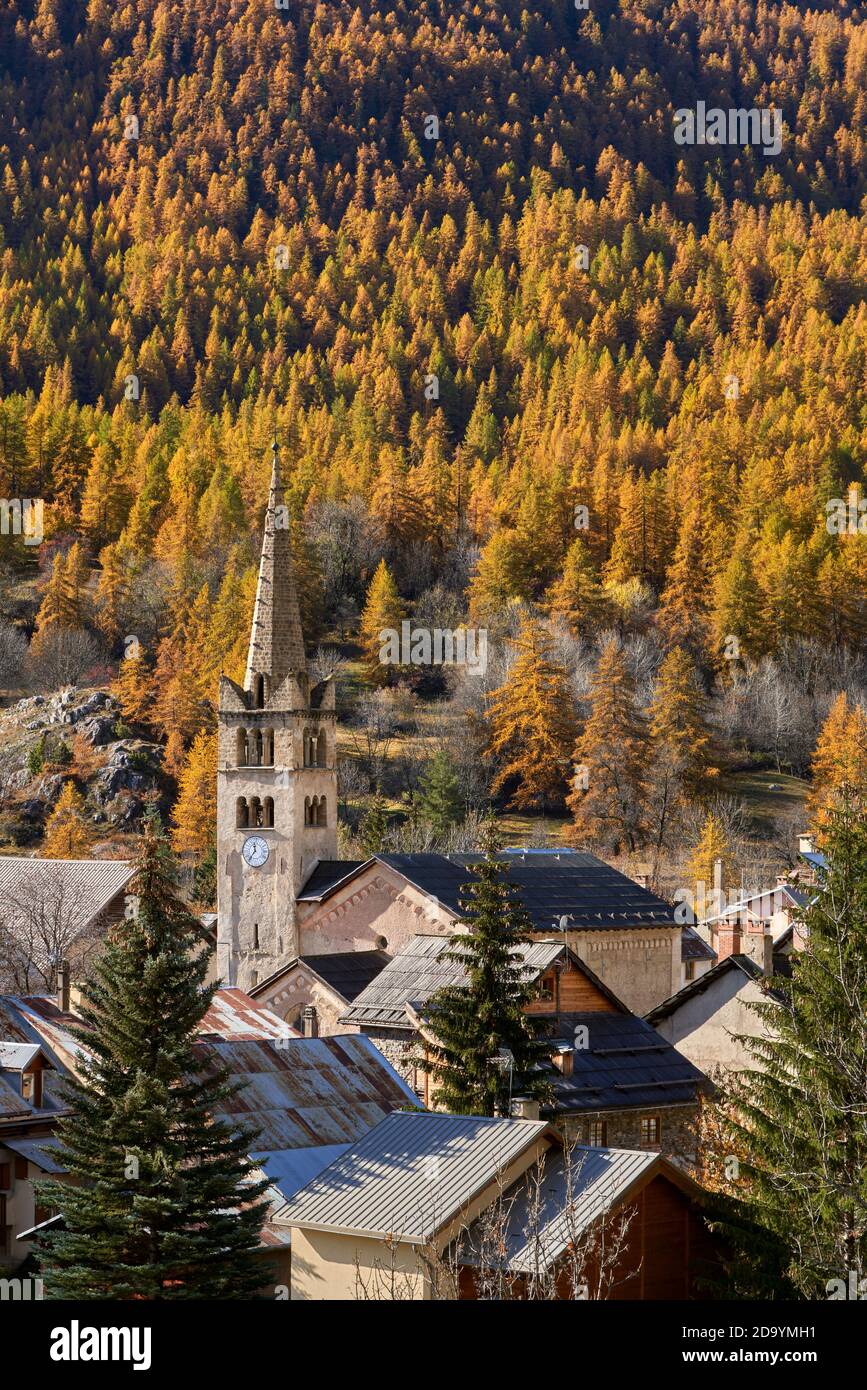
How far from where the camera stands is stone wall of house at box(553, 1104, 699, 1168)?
48250 mm

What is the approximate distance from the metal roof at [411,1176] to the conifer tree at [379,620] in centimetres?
9253

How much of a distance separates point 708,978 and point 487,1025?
13.0 metres

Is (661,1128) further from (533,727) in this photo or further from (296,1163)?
(533,727)

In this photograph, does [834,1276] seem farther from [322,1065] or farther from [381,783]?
[381,783]

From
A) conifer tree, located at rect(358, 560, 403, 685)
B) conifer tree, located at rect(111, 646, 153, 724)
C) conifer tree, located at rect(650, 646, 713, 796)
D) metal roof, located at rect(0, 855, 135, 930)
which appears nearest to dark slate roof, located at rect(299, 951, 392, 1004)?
metal roof, located at rect(0, 855, 135, 930)

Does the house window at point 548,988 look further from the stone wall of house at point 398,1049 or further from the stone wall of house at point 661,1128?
the stone wall of house at point 661,1128

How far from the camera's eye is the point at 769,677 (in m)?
125

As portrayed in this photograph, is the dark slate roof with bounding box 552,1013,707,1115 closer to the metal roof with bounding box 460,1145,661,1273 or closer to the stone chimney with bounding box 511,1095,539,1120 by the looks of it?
the stone chimney with bounding box 511,1095,539,1120

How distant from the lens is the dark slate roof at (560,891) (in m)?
62.0

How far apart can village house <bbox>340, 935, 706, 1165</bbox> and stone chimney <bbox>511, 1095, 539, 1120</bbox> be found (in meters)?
4.95

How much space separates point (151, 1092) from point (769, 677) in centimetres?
9441

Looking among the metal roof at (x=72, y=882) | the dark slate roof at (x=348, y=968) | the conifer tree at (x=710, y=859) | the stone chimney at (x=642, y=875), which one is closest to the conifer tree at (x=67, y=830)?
the metal roof at (x=72, y=882)
